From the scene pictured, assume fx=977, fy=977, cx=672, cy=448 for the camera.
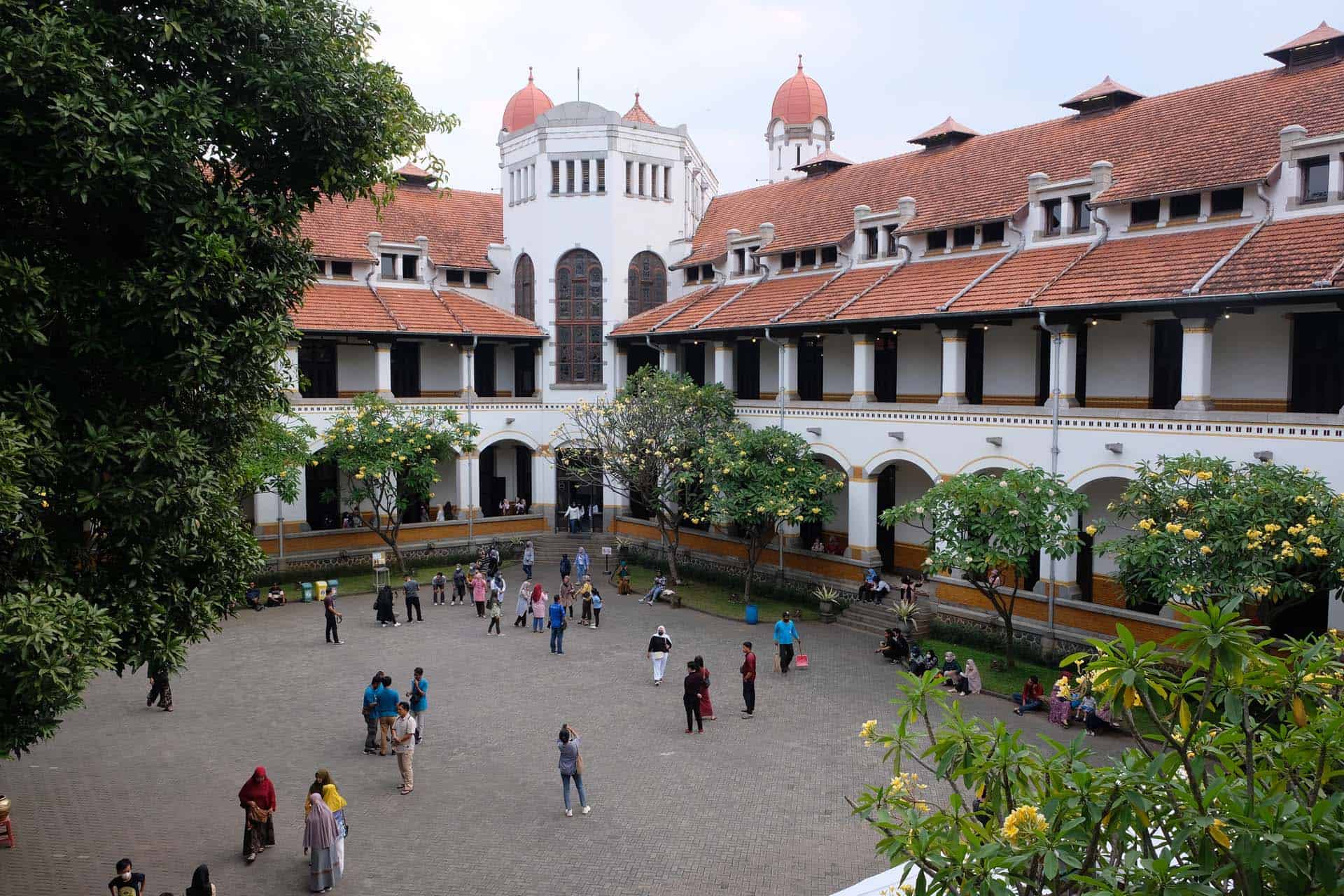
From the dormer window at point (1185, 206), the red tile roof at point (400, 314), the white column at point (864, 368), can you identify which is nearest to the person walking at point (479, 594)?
the red tile roof at point (400, 314)

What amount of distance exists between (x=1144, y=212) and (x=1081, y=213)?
1.63 metres

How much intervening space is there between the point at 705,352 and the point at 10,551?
26.7 meters

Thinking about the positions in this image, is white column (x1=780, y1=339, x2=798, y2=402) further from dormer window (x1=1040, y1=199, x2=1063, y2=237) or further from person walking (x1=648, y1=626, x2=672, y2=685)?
person walking (x1=648, y1=626, x2=672, y2=685)

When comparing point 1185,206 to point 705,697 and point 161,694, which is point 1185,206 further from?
point 161,694

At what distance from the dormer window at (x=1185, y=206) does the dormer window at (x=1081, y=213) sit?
6.91 feet

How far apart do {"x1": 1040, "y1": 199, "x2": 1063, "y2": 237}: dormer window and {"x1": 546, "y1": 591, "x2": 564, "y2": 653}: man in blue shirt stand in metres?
15.4

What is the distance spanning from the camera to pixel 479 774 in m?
15.5

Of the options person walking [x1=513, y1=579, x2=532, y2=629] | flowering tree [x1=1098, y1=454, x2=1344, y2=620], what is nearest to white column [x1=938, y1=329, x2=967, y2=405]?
flowering tree [x1=1098, y1=454, x2=1344, y2=620]

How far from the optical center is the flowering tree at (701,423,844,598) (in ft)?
84.5

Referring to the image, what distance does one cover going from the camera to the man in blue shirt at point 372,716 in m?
16.2

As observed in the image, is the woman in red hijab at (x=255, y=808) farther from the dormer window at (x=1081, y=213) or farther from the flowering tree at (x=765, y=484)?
the dormer window at (x=1081, y=213)

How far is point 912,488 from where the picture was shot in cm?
2881

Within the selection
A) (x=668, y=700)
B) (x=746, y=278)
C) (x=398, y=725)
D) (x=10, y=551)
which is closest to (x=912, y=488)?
(x=746, y=278)

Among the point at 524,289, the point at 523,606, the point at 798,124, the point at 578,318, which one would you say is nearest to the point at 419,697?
the point at 523,606
